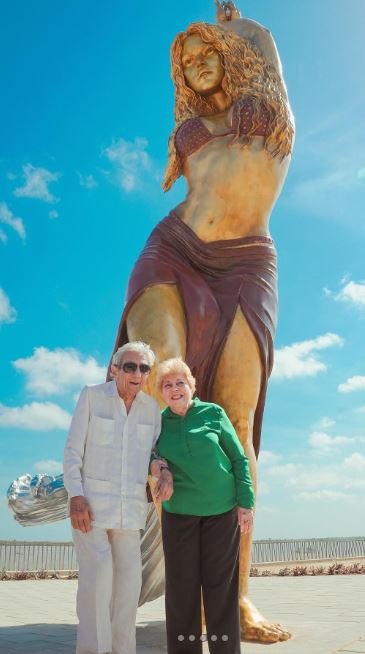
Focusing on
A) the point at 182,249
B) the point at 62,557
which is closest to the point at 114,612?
the point at 182,249

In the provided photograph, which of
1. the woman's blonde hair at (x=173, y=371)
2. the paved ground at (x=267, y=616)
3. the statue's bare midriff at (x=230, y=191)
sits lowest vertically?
the paved ground at (x=267, y=616)

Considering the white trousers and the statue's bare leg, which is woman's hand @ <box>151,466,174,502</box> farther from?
the statue's bare leg

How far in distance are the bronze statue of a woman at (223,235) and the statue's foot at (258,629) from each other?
0.01 m

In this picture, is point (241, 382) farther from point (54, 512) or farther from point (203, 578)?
point (203, 578)

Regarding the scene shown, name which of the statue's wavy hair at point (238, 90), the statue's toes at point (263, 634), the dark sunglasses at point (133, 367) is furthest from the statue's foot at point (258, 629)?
the statue's wavy hair at point (238, 90)

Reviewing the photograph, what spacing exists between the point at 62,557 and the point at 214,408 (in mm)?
13469

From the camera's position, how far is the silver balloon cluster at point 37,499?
5.36 meters

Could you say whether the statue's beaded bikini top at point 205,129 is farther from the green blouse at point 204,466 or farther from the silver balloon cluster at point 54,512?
the green blouse at point 204,466

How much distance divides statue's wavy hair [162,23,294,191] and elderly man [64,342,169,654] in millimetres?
3325

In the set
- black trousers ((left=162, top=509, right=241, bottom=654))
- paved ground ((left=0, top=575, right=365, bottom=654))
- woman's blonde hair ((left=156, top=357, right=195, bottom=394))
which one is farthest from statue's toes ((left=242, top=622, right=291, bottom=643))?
woman's blonde hair ((left=156, top=357, right=195, bottom=394))

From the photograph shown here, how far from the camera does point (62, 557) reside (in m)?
15.5

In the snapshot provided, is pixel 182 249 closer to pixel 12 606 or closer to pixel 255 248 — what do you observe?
pixel 255 248

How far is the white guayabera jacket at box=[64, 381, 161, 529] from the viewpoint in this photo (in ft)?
10.4

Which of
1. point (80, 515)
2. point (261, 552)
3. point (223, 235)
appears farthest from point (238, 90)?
point (261, 552)
